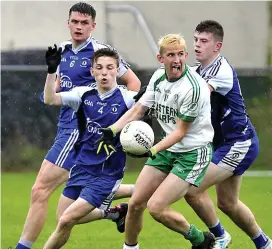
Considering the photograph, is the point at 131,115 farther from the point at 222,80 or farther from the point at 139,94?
the point at 222,80

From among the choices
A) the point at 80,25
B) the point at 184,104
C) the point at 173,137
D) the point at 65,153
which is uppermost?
the point at 80,25

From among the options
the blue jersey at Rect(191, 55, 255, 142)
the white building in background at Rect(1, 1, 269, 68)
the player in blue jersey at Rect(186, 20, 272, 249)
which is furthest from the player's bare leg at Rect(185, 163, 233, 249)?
the white building in background at Rect(1, 1, 269, 68)

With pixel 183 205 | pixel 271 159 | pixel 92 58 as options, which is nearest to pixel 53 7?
pixel 271 159

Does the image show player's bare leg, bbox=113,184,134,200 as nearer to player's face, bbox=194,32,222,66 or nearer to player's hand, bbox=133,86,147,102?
player's hand, bbox=133,86,147,102

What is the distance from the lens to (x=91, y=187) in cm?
760

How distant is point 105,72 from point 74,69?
28.7 inches

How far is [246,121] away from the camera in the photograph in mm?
8031

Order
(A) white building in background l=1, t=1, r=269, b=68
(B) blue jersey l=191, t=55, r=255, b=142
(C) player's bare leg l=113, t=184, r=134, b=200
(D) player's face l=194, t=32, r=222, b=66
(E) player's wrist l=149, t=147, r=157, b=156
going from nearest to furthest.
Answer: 1. (E) player's wrist l=149, t=147, r=157, b=156
2. (B) blue jersey l=191, t=55, r=255, b=142
3. (D) player's face l=194, t=32, r=222, b=66
4. (C) player's bare leg l=113, t=184, r=134, b=200
5. (A) white building in background l=1, t=1, r=269, b=68

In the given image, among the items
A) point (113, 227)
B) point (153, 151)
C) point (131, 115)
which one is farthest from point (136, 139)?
point (113, 227)

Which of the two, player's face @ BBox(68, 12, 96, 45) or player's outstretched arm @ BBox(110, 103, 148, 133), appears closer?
player's outstretched arm @ BBox(110, 103, 148, 133)

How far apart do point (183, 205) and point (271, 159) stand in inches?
178

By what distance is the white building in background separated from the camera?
1895 cm

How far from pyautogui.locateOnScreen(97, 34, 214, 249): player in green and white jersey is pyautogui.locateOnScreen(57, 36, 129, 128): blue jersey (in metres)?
0.85

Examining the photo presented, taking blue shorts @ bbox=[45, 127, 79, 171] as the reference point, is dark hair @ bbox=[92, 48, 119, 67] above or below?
above
